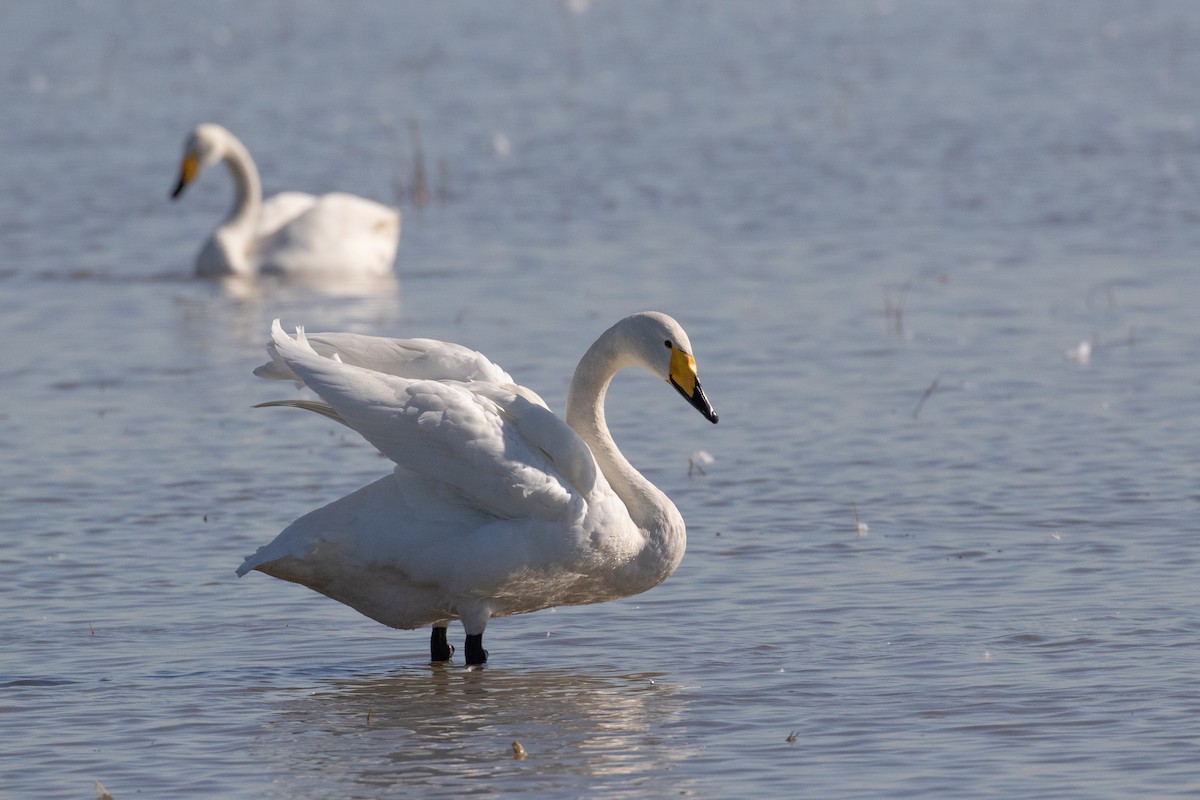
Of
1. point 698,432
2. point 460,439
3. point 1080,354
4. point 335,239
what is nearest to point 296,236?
point 335,239

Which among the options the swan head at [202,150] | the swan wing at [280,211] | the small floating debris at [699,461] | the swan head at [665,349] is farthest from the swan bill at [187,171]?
the swan head at [665,349]

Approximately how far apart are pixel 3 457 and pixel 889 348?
480cm

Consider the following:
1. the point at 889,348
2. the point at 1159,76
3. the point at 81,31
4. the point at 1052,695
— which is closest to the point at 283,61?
the point at 81,31

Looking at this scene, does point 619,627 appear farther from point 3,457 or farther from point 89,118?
point 89,118

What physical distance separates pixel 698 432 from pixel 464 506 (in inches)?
143

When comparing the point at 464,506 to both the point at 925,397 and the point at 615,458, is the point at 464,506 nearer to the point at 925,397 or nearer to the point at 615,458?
the point at 615,458

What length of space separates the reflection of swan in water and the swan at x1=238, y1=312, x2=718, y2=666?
239mm

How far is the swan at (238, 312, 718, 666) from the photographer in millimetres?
6367

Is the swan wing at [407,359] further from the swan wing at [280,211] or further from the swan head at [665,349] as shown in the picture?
the swan wing at [280,211]

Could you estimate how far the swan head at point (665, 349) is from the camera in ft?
22.2

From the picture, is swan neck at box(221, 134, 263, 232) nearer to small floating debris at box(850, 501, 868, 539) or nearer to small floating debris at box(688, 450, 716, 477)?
small floating debris at box(688, 450, 716, 477)

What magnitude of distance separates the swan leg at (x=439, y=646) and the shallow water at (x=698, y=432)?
0.17m

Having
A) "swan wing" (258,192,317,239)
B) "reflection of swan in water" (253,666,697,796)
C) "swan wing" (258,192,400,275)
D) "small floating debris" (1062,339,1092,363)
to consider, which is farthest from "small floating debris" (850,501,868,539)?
"swan wing" (258,192,317,239)

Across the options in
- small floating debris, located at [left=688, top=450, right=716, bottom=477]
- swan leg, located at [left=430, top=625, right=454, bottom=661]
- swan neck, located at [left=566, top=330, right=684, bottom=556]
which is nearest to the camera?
swan neck, located at [left=566, top=330, right=684, bottom=556]
